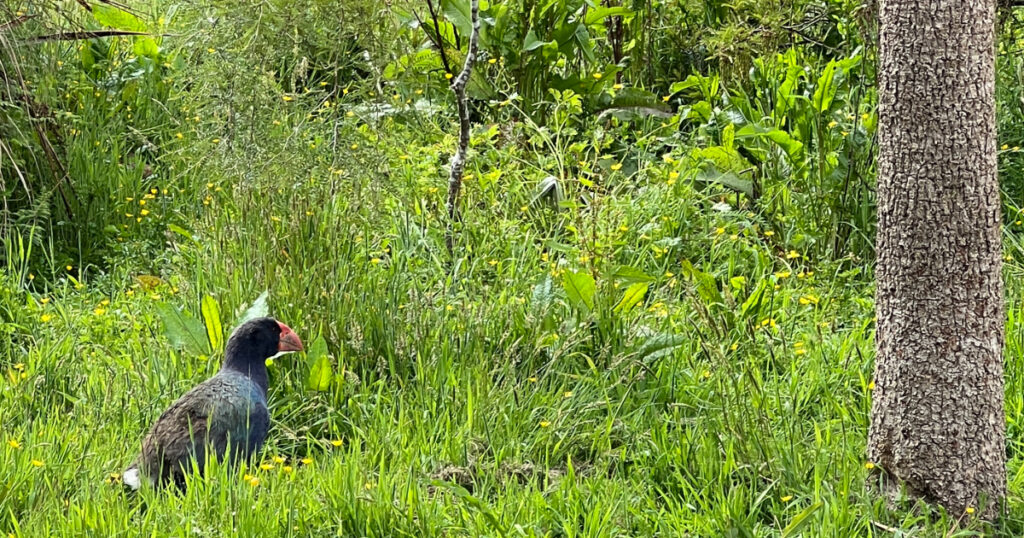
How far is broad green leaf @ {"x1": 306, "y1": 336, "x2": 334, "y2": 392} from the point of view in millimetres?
4387

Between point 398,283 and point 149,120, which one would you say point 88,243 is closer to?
point 149,120

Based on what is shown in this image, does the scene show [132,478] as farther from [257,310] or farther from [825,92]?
[825,92]

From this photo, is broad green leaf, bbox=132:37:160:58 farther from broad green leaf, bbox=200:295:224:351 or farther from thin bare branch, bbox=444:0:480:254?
broad green leaf, bbox=200:295:224:351

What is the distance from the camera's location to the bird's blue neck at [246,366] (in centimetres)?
426

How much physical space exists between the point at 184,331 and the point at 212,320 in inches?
4.7

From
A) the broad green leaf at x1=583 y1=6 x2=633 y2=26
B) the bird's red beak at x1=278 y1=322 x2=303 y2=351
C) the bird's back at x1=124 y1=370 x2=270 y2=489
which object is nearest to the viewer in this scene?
the bird's back at x1=124 y1=370 x2=270 y2=489

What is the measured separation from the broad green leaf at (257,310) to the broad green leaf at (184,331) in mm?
138

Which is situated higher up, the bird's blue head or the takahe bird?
the bird's blue head

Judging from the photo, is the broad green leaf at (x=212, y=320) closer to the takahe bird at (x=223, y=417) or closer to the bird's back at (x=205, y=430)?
the takahe bird at (x=223, y=417)

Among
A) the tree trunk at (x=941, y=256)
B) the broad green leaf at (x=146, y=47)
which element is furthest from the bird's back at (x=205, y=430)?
the broad green leaf at (x=146, y=47)

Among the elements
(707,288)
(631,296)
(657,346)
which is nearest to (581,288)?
(631,296)

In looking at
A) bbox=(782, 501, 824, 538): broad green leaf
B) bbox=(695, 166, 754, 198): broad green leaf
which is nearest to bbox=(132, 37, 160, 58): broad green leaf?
bbox=(695, 166, 754, 198): broad green leaf

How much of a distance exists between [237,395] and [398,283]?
0.94 m

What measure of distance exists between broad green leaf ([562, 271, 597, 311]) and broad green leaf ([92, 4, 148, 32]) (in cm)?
371
